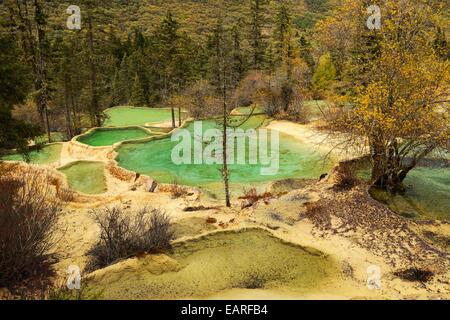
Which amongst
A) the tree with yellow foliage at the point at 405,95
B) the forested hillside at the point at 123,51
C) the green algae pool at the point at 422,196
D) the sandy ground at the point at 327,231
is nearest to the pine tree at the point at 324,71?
the forested hillside at the point at 123,51

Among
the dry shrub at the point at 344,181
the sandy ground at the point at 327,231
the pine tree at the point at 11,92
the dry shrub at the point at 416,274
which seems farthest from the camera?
the dry shrub at the point at 344,181

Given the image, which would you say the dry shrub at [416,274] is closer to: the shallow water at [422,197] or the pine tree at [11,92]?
the shallow water at [422,197]

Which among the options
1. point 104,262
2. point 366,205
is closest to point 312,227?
point 366,205

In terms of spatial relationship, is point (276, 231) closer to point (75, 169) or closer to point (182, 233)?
point (182, 233)

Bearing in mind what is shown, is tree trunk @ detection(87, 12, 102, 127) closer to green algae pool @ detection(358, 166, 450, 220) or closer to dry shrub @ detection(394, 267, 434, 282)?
green algae pool @ detection(358, 166, 450, 220)

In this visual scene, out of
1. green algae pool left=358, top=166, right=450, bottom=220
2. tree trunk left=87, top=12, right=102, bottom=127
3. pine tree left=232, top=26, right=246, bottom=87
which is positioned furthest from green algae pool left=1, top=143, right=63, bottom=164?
pine tree left=232, top=26, right=246, bottom=87

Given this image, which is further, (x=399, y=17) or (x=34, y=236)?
(x=399, y=17)
